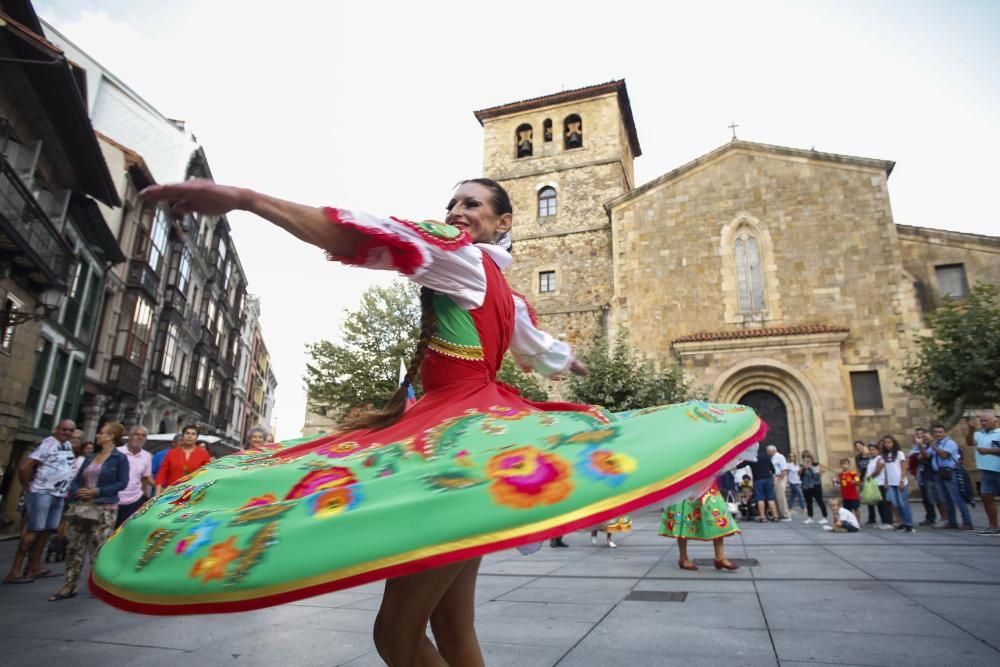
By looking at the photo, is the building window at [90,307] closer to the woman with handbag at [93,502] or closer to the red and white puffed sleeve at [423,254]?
the woman with handbag at [93,502]

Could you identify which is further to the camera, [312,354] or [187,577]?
[312,354]

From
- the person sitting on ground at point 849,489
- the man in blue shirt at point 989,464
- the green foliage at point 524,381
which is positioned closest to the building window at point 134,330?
the green foliage at point 524,381

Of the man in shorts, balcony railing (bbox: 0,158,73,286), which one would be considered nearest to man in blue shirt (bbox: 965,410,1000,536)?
the man in shorts

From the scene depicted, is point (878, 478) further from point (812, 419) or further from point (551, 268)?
point (551, 268)

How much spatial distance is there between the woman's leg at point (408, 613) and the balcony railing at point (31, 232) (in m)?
13.0

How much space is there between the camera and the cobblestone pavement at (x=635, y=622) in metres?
3.27

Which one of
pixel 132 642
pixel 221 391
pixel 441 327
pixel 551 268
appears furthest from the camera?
pixel 221 391

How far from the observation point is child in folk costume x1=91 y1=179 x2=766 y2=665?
114 cm

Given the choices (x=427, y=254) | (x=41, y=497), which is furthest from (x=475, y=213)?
(x=41, y=497)

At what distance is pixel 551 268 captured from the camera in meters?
24.7

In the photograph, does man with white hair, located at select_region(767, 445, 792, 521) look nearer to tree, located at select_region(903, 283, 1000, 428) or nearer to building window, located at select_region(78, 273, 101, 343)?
tree, located at select_region(903, 283, 1000, 428)

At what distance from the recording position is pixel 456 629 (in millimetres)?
1802

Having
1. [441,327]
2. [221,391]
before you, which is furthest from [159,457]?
[221,391]

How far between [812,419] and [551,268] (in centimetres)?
1113
